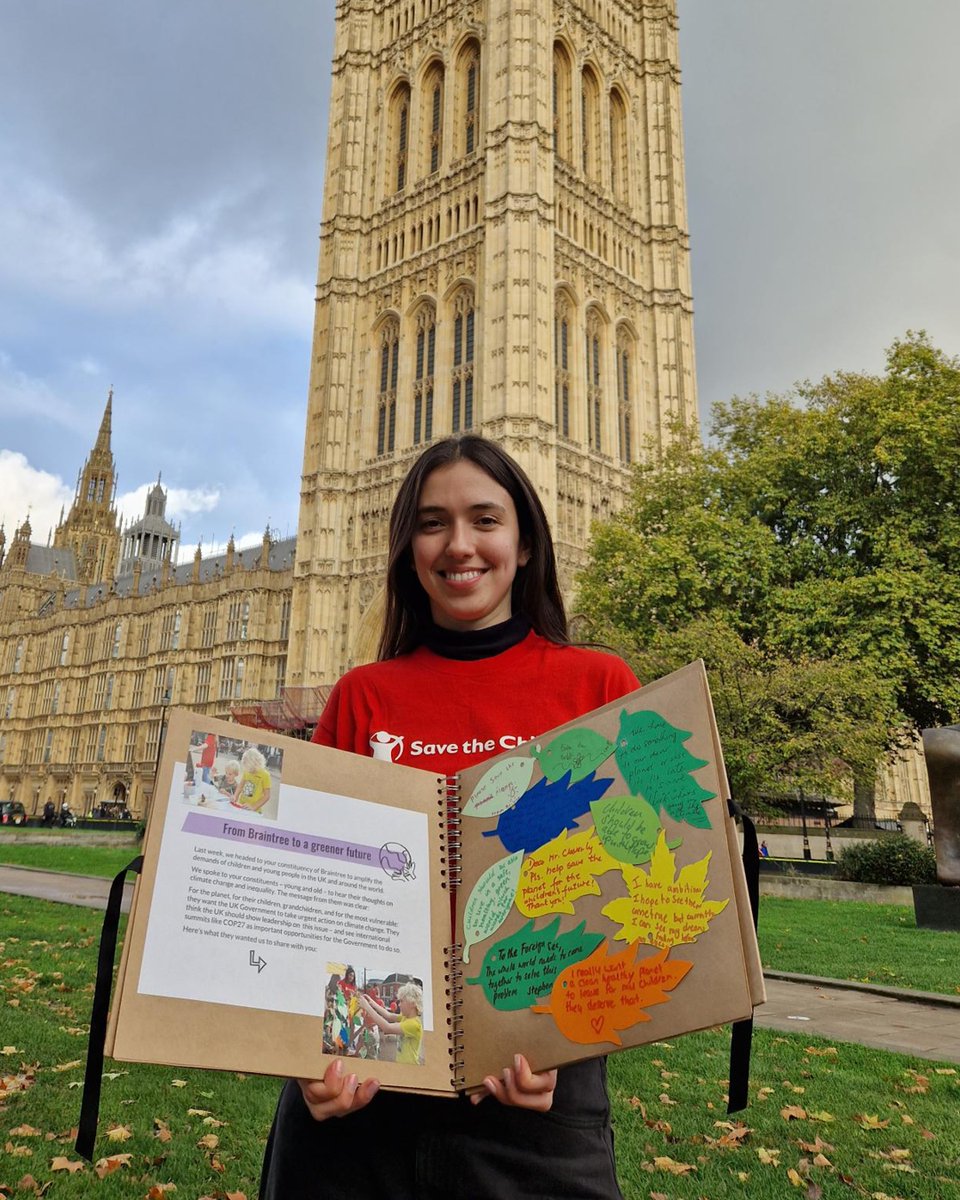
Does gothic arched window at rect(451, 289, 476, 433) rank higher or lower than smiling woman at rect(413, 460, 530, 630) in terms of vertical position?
higher

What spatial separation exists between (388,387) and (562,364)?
7983 millimetres

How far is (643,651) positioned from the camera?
63.7 feet

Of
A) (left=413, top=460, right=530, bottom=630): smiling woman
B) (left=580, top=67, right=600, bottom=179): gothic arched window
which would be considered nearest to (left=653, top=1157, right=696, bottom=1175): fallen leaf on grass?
(left=413, top=460, right=530, bottom=630): smiling woman

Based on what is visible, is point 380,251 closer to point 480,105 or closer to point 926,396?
point 480,105

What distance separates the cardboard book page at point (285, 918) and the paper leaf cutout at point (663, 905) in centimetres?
38

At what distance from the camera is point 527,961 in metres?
1.71

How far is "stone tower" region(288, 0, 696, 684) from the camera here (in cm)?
3503

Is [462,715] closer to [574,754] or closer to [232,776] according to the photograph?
[574,754]

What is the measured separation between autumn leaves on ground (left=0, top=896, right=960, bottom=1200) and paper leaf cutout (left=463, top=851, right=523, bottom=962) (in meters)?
2.50

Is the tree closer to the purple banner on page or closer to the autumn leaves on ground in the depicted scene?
the autumn leaves on ground

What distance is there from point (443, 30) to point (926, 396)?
32.4 m

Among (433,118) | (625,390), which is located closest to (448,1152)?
(625,390)

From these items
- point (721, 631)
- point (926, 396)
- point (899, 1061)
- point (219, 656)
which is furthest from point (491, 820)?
point (219, 656)

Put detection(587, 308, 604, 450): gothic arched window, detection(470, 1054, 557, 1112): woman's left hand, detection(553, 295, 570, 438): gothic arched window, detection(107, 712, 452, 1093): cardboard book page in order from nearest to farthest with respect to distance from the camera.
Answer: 1. detection(107, 712, 452, 1093): cardboard book page
2. detection(470, 1054, 557, 1112): woman's left hand
3. detection(553, 295, 570, 438): gothic arched window
4. detection(587, 308, 604, 450): gothic arched window
